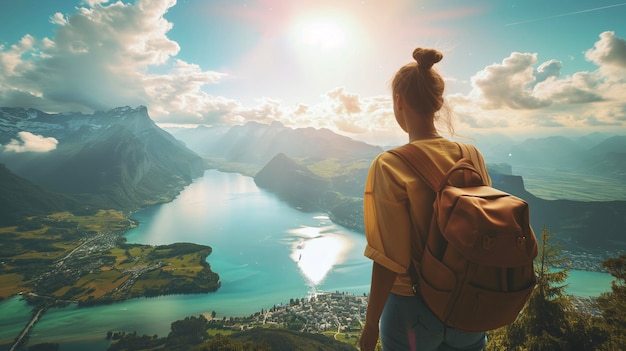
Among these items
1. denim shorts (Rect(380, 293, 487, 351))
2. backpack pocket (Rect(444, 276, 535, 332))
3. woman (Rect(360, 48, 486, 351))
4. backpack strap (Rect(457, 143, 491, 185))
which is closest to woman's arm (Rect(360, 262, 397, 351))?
woman (Rect(360, 48, 486, 351))

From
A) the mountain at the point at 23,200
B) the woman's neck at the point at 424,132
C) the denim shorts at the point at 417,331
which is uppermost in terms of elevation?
the woman's neck at the point at 424,132

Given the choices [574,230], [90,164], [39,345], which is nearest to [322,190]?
[574,230]

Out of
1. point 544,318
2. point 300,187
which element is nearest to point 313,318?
point 544,318

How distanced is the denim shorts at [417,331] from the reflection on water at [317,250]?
68001 mm

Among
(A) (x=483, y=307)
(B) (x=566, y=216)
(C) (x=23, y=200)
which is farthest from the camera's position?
(C) (x=23, y=200)

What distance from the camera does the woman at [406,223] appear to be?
144cm

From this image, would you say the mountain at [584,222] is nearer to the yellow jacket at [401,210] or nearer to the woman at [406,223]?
the woman at [406,223]

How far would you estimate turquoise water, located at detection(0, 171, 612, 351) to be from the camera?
55.1 m

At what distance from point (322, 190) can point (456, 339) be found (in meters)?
166

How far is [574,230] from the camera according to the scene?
4220 inches

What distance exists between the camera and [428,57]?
1.65 meters

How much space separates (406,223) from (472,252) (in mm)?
355

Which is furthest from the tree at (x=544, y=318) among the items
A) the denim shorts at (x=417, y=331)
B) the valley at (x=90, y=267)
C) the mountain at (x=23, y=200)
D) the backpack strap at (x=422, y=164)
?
the mountain at (x=23, y=200)

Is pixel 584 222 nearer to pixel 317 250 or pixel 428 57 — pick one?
pixel 317 250
